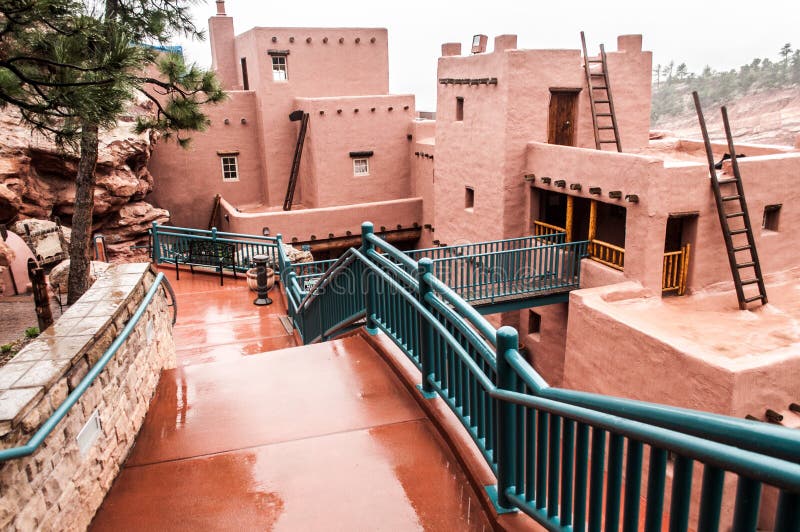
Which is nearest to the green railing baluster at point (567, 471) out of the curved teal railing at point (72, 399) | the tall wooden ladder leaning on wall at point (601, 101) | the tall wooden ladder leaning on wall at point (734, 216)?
the curved teal railing at point (72, 399)

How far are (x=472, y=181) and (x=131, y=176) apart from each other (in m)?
11.2

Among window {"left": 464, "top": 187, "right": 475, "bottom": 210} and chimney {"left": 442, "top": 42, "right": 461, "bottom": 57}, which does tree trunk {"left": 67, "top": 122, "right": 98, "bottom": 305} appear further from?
chimney {"left": 442, "top": 42, "right": 461, "bottom": 57}

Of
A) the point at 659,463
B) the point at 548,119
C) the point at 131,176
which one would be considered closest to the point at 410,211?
the point at 548,119

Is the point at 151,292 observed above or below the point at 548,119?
below

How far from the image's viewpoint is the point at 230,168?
26.2 meters

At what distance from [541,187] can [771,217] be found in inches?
219

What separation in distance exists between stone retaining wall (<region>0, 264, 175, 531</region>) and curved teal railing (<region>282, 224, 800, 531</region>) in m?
2.36

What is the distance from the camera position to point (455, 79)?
18.8m

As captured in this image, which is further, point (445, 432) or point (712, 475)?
point (445, 432)

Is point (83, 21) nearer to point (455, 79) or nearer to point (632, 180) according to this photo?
point (632, 180)

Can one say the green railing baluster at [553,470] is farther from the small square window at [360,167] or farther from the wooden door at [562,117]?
the small square window at [360,167]

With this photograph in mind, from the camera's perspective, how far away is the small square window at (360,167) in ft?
83.9

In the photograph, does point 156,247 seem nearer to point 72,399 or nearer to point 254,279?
point 254,279

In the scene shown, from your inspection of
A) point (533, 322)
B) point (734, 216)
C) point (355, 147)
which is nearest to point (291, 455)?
point (734, 216)
